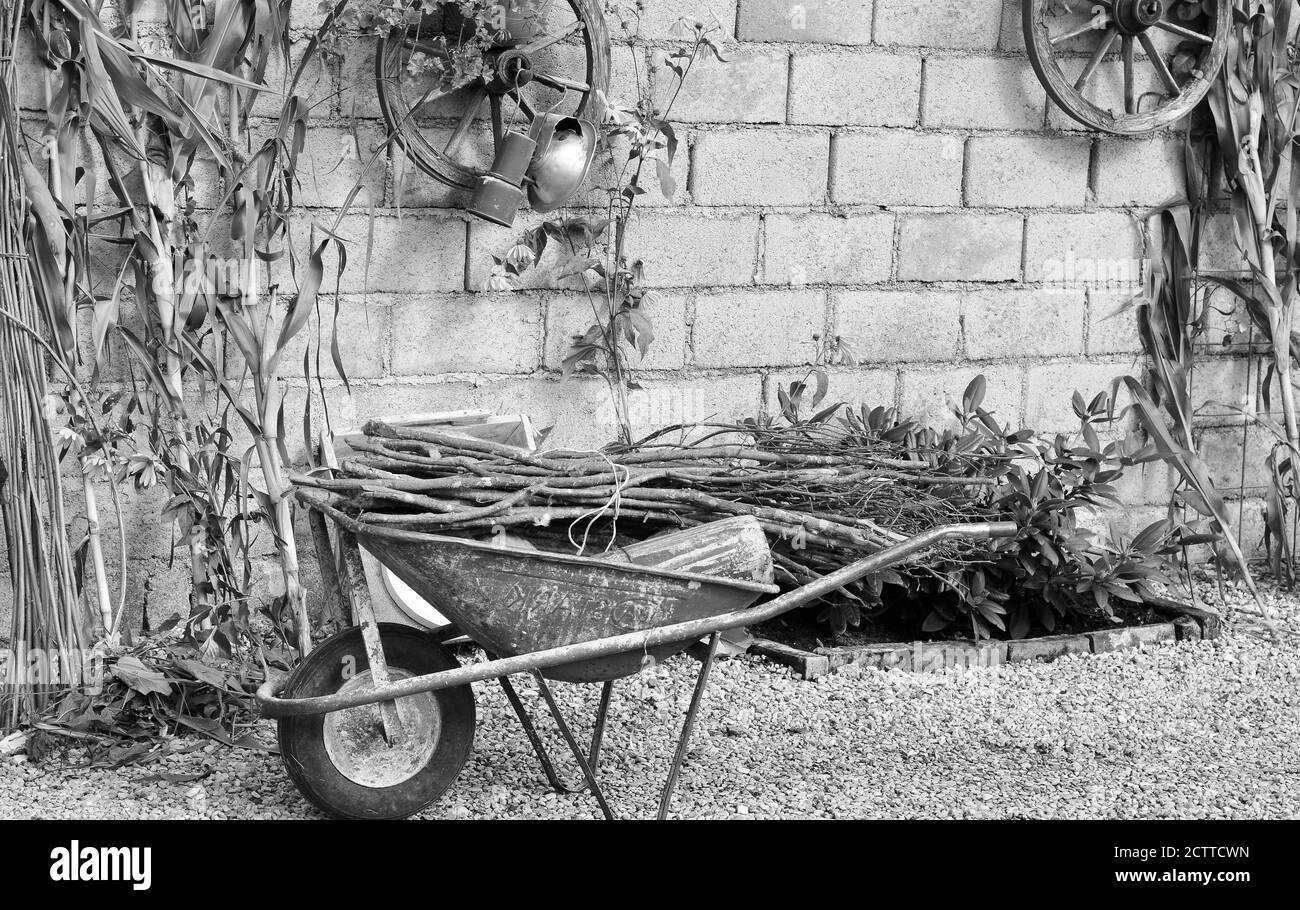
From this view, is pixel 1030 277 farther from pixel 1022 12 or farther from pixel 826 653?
pixel 826 653

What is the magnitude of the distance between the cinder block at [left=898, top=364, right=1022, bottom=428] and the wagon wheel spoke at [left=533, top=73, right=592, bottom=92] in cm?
135

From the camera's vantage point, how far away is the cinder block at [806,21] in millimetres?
3949

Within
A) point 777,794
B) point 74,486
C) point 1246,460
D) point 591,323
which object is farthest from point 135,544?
point 1246,460

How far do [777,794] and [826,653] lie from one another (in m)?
0.81

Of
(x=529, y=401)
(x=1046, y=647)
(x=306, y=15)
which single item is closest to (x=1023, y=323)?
(x=1046, y=647)

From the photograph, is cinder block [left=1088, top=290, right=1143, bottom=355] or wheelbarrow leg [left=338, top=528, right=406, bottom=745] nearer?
wheelbarrow leg [left=338, top=528, right=406, bottom=745]

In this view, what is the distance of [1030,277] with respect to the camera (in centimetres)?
438

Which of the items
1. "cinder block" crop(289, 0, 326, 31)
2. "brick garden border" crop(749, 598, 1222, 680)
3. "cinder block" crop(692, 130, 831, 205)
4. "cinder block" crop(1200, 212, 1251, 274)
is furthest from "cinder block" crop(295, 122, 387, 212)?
"cinder block" crop(1200, 212, 1251, 274)

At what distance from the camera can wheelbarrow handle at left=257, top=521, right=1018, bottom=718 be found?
244 cm

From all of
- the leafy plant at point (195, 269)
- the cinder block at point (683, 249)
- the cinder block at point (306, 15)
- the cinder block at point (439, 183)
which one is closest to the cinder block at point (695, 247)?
the cinder block at point (683, 249)

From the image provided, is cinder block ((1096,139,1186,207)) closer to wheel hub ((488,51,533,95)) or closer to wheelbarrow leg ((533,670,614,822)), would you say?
wheel hub ((488,51,533,95))

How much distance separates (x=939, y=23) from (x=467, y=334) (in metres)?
1.74

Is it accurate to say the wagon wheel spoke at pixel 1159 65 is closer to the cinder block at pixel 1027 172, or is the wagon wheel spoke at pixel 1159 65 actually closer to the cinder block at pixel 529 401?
the cinder block at pixel 1027 172

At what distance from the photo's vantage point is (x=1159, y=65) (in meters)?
4.30
